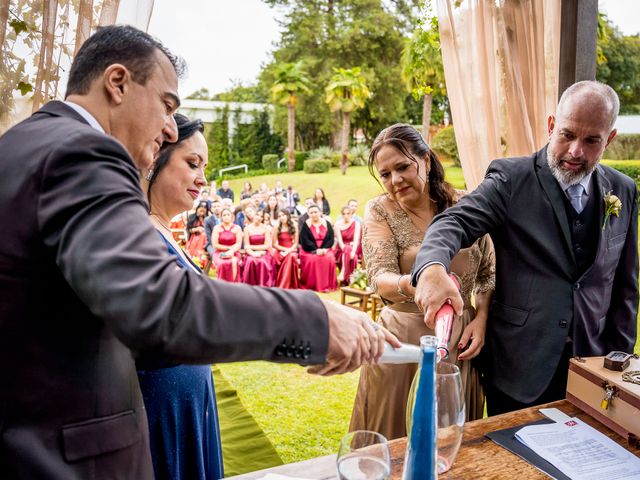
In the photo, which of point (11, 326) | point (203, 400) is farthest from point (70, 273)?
point (203, 400)

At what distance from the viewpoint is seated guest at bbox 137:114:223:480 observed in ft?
5.40

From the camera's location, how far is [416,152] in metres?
2.27

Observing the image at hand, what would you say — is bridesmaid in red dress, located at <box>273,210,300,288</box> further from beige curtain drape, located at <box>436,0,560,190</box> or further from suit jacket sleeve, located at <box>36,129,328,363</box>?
suit jacket sleeve, located at <box>36,129,328,363</box>

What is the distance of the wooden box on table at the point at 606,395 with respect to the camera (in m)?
1.39

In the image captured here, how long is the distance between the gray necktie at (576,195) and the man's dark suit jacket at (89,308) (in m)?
1.45

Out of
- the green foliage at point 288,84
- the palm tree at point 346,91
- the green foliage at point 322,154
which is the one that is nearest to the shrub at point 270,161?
the green foliage at point 322,154

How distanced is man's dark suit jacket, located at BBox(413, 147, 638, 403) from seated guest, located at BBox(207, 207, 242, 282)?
6776mm

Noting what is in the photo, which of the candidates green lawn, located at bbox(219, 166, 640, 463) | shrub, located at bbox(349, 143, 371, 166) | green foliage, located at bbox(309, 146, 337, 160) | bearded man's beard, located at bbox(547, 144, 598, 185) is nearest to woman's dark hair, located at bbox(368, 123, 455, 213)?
bearded man's beard, located at bbox(547, 144, 598, 185)

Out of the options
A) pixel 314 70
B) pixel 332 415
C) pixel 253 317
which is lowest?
pixel 332 415

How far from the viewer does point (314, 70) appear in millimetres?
32594

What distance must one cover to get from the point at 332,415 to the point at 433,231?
282 centimetres

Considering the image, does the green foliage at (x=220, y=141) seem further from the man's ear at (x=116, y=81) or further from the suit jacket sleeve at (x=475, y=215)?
the man's ear at (x=116, y=81)

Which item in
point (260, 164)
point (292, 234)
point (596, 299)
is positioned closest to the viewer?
point (596, 299)

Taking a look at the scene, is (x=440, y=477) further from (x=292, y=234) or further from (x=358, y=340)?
(x=292, y=234)
